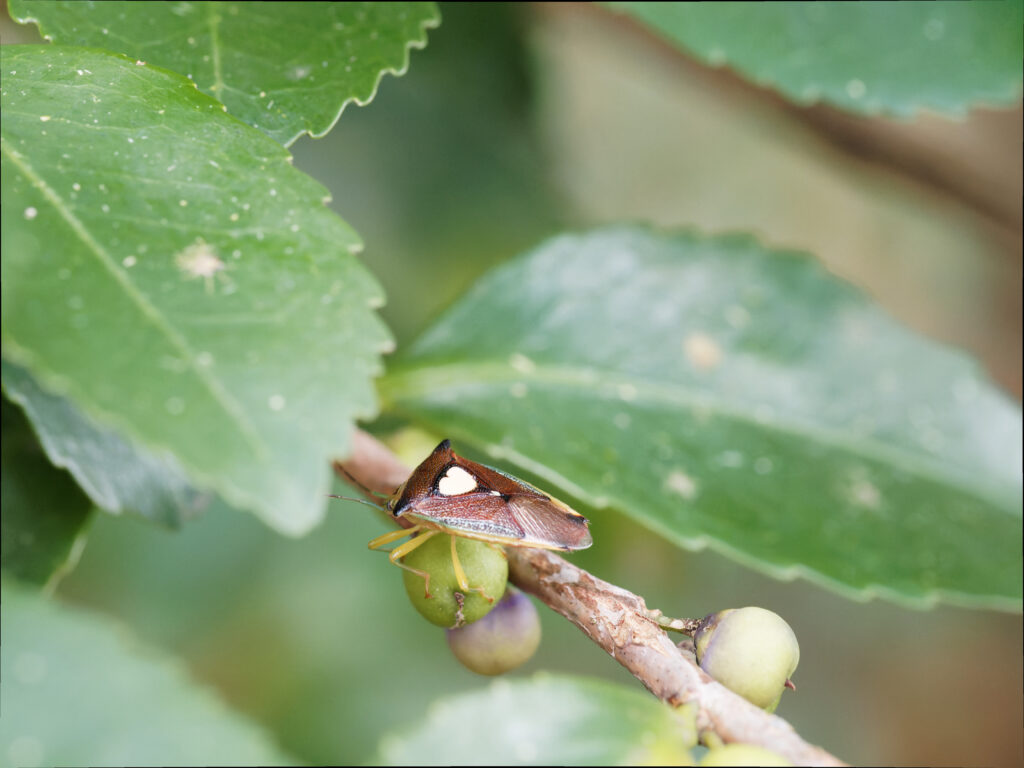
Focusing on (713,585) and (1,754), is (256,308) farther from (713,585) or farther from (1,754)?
(713,585)

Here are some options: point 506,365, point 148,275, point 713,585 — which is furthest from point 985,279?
point 148,275

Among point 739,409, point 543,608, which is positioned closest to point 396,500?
point 739,409

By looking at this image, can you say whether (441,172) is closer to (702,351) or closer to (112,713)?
(702,351)

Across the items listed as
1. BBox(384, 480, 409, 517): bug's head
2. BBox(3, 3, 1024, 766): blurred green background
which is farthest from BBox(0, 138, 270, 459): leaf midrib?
A: BBox(3, 3, 1024, 766): blurred green background

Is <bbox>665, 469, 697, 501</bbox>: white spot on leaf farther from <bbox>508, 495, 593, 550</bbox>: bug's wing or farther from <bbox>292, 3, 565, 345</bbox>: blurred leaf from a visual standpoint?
<bbox>292, 3, 565, 345</bbox>: blurred leaf

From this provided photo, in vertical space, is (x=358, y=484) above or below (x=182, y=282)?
below

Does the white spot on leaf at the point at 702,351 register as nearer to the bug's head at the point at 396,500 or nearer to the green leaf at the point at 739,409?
the green leaf at the point at 739,409
